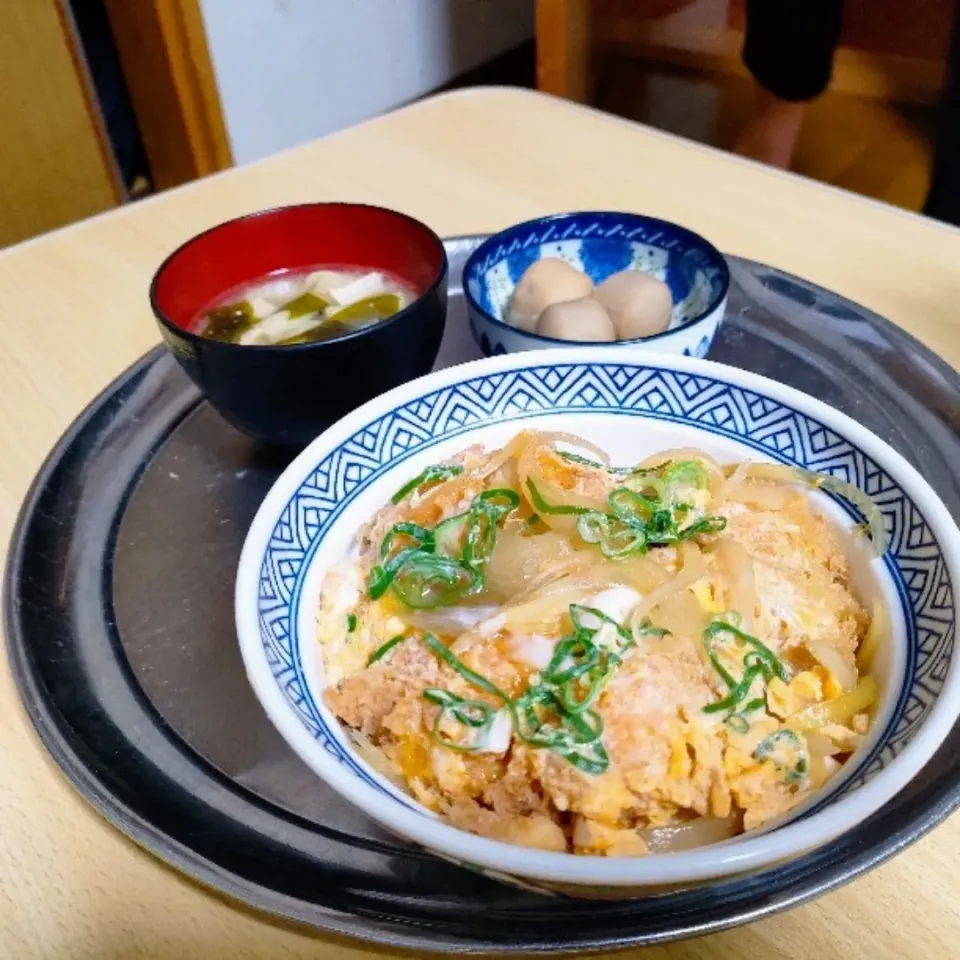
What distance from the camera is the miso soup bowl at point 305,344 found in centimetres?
90

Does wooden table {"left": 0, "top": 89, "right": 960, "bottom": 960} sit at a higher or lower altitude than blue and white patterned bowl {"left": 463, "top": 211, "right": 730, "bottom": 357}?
lower

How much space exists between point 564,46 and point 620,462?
208cm

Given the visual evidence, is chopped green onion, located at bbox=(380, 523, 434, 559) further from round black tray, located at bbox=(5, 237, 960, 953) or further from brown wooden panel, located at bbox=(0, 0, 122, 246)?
brown wooden panel, located at bbox=(0, 0, 122, 246)

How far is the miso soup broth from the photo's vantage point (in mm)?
1056

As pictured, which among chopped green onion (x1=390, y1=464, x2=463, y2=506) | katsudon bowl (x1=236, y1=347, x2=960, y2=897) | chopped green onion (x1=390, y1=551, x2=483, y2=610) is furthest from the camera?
chopped green onion (x1=390, y1=464, x2=463, y2=506)

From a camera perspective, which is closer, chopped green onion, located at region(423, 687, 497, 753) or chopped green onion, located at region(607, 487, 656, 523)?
chopped green onion, located at region(423, 687, 497, 753)

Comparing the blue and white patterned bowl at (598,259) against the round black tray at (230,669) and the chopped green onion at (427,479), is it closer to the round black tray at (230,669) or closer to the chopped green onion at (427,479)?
the round black tray at (230,669)

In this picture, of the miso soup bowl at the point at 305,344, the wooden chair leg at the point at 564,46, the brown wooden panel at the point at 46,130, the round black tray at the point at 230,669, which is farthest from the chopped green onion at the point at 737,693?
the brown wooden panel at the point at 46,130

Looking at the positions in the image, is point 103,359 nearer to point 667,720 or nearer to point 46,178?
point 667,720

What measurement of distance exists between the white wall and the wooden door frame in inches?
2.2

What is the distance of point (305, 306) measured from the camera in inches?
43.4

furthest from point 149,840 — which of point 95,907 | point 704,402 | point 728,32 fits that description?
point 728,32

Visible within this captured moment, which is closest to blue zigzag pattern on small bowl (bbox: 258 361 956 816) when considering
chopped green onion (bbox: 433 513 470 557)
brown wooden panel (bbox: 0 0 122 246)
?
chopped green onion (bbox: 433 513 470 557)

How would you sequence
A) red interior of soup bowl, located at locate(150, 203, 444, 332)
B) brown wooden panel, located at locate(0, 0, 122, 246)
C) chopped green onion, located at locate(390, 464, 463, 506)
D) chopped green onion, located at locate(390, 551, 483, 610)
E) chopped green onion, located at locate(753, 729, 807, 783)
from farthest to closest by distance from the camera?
brown wooden panel, located at locate(0, 0, 122, 246)
red interior of soup bowl, located at locate(150, 203, 444, 332)
chopped green onion, located at locate(390, 464, 463, 506)
chopped green onion, located at locate(390, 551, 483, 610)
chopped green onion, located at locate(753, 729, 807, 783)
